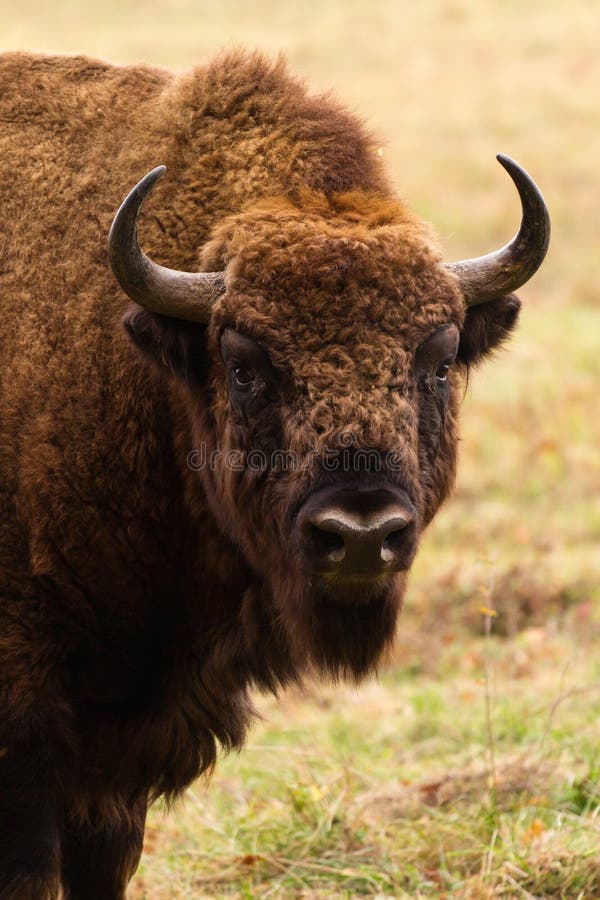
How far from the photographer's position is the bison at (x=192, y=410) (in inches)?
176

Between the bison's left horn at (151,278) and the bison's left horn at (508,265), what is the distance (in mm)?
932

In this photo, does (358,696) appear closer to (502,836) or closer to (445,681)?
(445,681)

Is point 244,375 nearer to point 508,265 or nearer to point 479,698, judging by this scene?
point 508,265

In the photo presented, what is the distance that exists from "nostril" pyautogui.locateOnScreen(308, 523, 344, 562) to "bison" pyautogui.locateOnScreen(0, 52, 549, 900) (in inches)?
0.4

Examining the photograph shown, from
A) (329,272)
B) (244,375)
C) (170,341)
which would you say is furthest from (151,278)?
(329,272)

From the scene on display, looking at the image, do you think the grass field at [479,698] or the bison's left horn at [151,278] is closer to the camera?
the bison's left horn at [151,278]

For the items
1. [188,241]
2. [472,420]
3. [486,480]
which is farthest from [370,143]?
[472,420]

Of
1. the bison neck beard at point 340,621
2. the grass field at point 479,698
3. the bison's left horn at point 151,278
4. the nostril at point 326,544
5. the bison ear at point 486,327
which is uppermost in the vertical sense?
the bison's left horn at point 151,278

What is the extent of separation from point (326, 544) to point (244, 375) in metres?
0.77

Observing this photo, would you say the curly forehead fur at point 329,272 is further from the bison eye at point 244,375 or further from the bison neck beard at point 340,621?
the bison neck beard at point 340,621

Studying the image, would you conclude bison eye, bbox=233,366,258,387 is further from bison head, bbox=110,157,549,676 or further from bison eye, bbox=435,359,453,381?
bison eye, bbox=435,359,453,381

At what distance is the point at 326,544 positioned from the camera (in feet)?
14.0

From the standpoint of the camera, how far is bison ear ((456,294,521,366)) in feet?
16.7

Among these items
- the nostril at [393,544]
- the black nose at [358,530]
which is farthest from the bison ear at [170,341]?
the nostril at [393,544]
